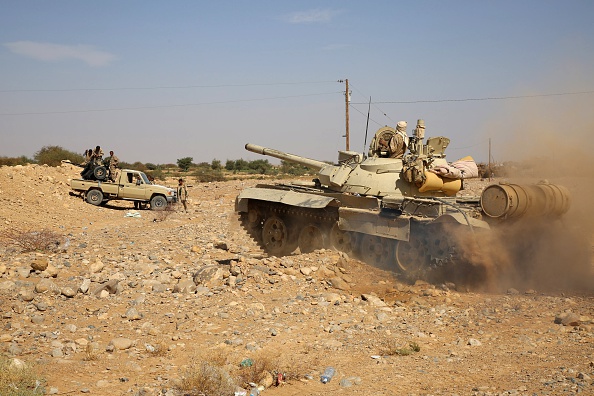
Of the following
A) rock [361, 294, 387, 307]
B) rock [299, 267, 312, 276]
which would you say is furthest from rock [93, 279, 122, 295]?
rock [361, 294, 387, 307]

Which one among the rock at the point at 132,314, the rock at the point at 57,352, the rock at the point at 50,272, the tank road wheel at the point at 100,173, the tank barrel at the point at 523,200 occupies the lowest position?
the rock at the point at 57,352

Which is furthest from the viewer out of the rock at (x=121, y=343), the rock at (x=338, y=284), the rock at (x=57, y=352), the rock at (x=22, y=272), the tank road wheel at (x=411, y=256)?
the tank road wheel at (x=411, y=256)

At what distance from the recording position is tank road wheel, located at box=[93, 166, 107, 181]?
2686 cm

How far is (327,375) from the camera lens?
264 inches

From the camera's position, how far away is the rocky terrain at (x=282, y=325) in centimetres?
655

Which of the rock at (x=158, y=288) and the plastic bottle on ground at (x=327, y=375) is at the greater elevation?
the rock at (x=158, y=288)

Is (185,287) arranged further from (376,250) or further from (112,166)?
(112,166)

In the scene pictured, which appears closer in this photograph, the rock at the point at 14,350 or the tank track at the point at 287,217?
the rock at the point at 14,350

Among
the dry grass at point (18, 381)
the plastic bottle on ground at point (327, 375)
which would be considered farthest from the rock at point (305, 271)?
the dry grass at point (18, 381)

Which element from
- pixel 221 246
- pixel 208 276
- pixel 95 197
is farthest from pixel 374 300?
pixel 95 197

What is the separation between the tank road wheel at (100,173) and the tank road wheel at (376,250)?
16.5m

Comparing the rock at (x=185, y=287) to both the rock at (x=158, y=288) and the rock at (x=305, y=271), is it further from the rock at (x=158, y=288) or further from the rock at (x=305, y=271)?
the rock at (x=305, y=271)

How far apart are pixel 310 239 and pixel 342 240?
1.11 meters

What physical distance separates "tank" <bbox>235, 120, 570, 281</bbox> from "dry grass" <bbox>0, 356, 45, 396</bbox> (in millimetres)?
7058
